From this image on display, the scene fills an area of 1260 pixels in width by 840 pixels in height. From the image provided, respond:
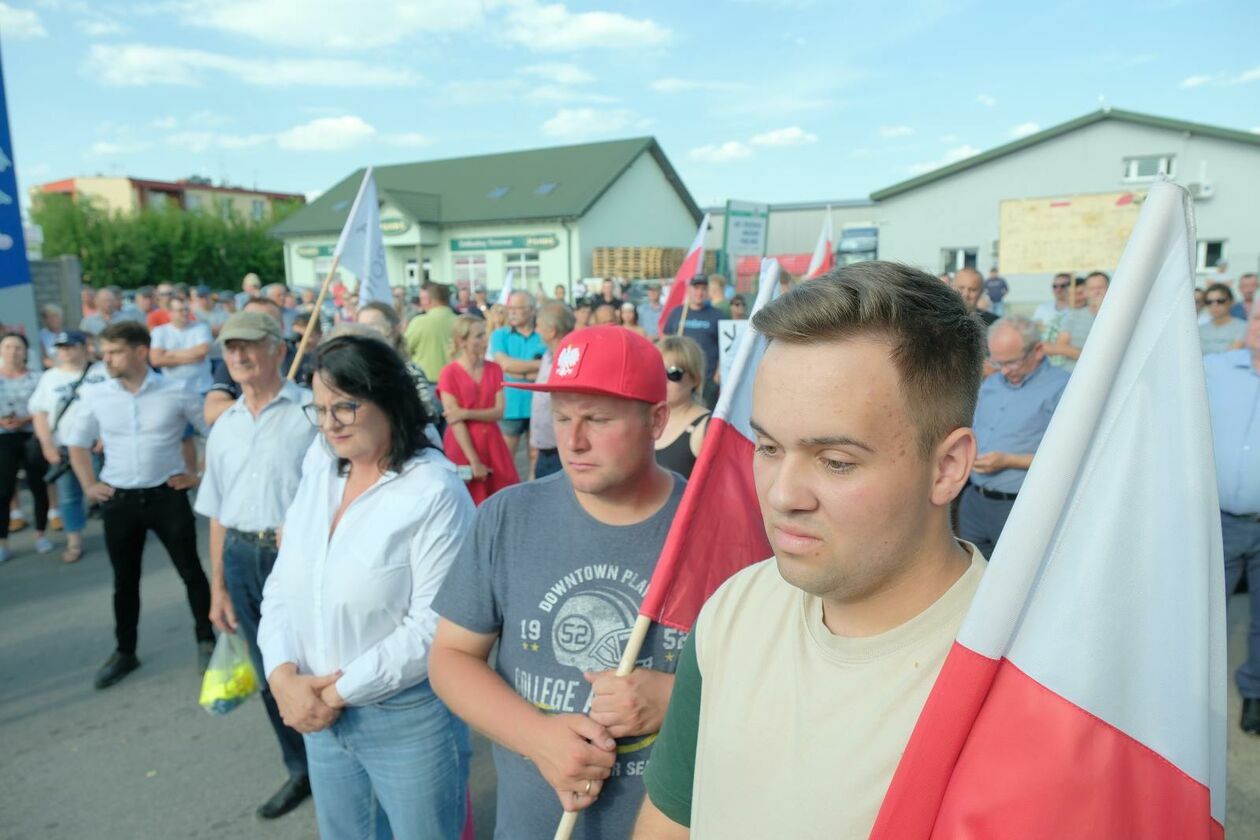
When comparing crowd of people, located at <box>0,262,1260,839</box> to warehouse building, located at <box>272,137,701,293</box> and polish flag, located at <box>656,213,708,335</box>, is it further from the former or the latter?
warehouse building, located at <box>272,137,701,293</box>

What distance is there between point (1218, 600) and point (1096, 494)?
0.17m

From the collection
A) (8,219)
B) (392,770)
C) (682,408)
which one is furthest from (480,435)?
(8,219)

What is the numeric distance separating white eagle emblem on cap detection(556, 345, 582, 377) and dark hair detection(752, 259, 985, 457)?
2.82 feet

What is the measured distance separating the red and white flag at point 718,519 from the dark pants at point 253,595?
231cm

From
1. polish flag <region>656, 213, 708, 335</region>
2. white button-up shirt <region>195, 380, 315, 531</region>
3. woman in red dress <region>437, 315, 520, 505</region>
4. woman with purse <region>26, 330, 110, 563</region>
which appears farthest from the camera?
polish flag <region>656, 213, 708, 335</region>

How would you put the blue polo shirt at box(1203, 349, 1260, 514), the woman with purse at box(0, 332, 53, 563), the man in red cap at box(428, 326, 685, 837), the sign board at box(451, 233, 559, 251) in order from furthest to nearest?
the sign board at box(451, 233, 559, 251) < the woman with purse at box(0, 332, 53, 563) < the blue polo shirt at box(1203, 349, 1260, 514) < the man in red cap at box(428, 326, 685, 837)

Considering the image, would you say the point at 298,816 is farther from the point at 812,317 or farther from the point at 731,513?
the point at 812,317

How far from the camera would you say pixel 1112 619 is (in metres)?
0.96

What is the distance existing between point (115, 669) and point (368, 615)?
11.4 ft

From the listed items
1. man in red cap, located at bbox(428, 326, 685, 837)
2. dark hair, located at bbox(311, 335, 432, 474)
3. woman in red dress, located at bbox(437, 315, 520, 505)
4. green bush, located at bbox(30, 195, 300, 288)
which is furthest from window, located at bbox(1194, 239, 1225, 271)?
green bush, located at bbox(30, 195, 300, 288)

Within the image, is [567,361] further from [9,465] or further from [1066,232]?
[1066,232]

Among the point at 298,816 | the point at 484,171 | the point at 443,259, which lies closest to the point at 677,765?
the point at 298,816

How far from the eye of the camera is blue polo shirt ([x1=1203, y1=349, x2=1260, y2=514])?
3.96 m

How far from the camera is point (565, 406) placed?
1.96 meters
